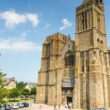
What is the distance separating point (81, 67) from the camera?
43.6 metres

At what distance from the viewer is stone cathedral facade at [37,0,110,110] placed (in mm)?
40188

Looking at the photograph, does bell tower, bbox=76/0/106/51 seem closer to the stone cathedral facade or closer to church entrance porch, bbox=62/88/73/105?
the stone cathedral facade

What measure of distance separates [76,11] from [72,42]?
8717 millimetres

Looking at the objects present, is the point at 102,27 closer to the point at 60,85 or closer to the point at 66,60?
the point at 66,60

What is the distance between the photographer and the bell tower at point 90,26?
43688 millimetres

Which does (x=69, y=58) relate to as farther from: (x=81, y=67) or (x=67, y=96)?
(x=67, y=96)

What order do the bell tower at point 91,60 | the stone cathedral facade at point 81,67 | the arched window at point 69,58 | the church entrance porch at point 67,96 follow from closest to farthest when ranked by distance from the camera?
the bell tower at point 91,60 < the stone cathedral facade at point 81,67 < the church entrance porch at point 67,96 < the arched window at point 69,58

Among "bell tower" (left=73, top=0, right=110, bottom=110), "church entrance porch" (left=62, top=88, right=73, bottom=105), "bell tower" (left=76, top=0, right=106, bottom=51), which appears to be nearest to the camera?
"bell tower" (left=73, top=0, right=110, bottom=110)

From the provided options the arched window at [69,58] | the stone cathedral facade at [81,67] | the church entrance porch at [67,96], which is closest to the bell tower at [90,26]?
the stone cathedral facade at [81,67]

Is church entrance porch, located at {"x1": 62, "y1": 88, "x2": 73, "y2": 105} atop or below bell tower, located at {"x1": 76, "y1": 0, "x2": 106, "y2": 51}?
below

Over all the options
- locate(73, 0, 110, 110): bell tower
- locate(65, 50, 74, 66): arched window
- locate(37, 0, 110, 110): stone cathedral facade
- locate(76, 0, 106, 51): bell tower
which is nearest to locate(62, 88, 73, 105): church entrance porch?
locate(37, 0, 110, 110): stone cathedral facade

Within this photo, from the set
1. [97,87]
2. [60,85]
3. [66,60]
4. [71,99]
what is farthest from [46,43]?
[97,87]

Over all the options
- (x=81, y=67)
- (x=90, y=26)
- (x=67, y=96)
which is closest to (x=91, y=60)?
(x=81, y=67)

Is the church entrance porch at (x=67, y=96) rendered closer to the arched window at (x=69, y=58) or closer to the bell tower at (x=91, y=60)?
the bell tower at (x=91, y=60)
